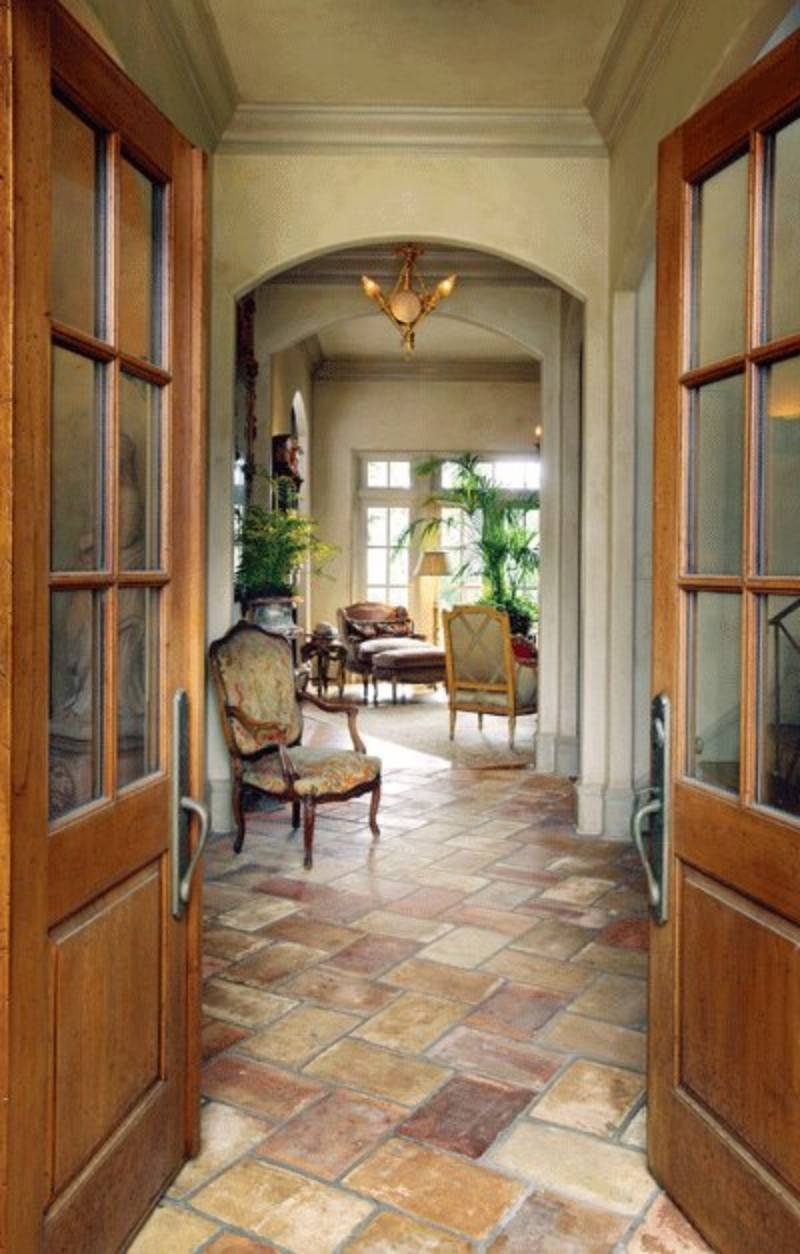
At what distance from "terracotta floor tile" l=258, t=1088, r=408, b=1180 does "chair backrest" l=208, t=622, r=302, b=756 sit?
250 cm

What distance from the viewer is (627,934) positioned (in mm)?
4059

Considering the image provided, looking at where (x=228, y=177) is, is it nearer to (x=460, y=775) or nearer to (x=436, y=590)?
(x=460, y=775)

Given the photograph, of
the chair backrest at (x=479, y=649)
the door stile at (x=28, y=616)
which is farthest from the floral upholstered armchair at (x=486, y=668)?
the door stile at (x=28, y=616)

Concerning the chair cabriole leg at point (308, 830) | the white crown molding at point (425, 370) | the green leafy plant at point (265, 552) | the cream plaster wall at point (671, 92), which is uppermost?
the white crown molding at point (425, 370)

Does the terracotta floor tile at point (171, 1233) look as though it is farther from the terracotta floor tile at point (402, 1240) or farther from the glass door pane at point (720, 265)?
the glass door pane at point (720, 265)

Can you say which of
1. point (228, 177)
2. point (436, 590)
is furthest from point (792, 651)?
point (436, 590)

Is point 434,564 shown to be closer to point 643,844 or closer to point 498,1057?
point 498,1057

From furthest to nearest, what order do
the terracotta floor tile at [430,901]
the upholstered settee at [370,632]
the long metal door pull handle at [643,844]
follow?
1. the upholstered settee at [370,632]
2. the terracotta floor tile at [430,901]
3. the long metal door pull handle at [643,844]

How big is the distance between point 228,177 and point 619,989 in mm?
4197

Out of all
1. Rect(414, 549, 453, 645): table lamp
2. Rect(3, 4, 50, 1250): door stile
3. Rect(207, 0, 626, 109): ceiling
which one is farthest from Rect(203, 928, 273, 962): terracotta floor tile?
Rect(414, 549, 453, 645): table lamp

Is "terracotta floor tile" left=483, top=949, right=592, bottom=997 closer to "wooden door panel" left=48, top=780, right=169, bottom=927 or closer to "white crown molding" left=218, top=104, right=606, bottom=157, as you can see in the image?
"wooden door panel" left=48, top=780, right=169, bottom=927

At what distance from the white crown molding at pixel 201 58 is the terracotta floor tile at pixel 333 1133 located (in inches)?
150

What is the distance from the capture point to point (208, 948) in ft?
12.7

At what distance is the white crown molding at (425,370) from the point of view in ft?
41.9
